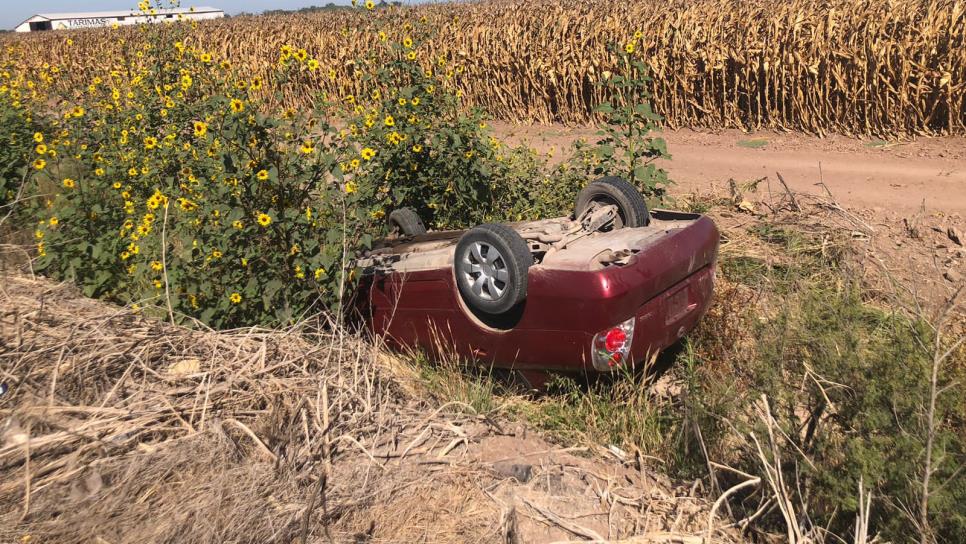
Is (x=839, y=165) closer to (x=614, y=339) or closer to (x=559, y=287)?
(x=614, y=339)

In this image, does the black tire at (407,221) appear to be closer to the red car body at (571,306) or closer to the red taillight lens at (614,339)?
the red car body at (571,306)

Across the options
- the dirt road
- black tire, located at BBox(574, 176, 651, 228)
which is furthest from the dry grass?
the dirt road

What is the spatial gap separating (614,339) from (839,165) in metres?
7.95

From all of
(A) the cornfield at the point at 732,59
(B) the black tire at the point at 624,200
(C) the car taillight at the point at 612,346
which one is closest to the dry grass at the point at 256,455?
(C) the car taillight at the point at 612,346

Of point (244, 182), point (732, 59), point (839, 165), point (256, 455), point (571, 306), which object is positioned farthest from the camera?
point (732, 59)

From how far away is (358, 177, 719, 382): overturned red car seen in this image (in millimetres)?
4680

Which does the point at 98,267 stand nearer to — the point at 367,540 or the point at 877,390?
the point at 367,540

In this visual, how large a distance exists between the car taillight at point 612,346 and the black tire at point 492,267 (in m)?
0.53

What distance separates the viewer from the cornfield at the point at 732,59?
1241 centimetres

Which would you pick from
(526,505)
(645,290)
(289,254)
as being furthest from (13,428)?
(645,290)

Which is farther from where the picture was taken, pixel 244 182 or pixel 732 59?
pixel 732 59

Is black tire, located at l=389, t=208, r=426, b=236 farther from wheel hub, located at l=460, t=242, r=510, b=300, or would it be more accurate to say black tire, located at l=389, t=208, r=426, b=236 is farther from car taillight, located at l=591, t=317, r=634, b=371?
car taillight, located at l=591, t=317, r=634, b=371

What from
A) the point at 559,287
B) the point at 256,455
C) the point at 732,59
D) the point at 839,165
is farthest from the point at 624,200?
the point at 732,59

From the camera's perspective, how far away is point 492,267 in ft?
16.1
